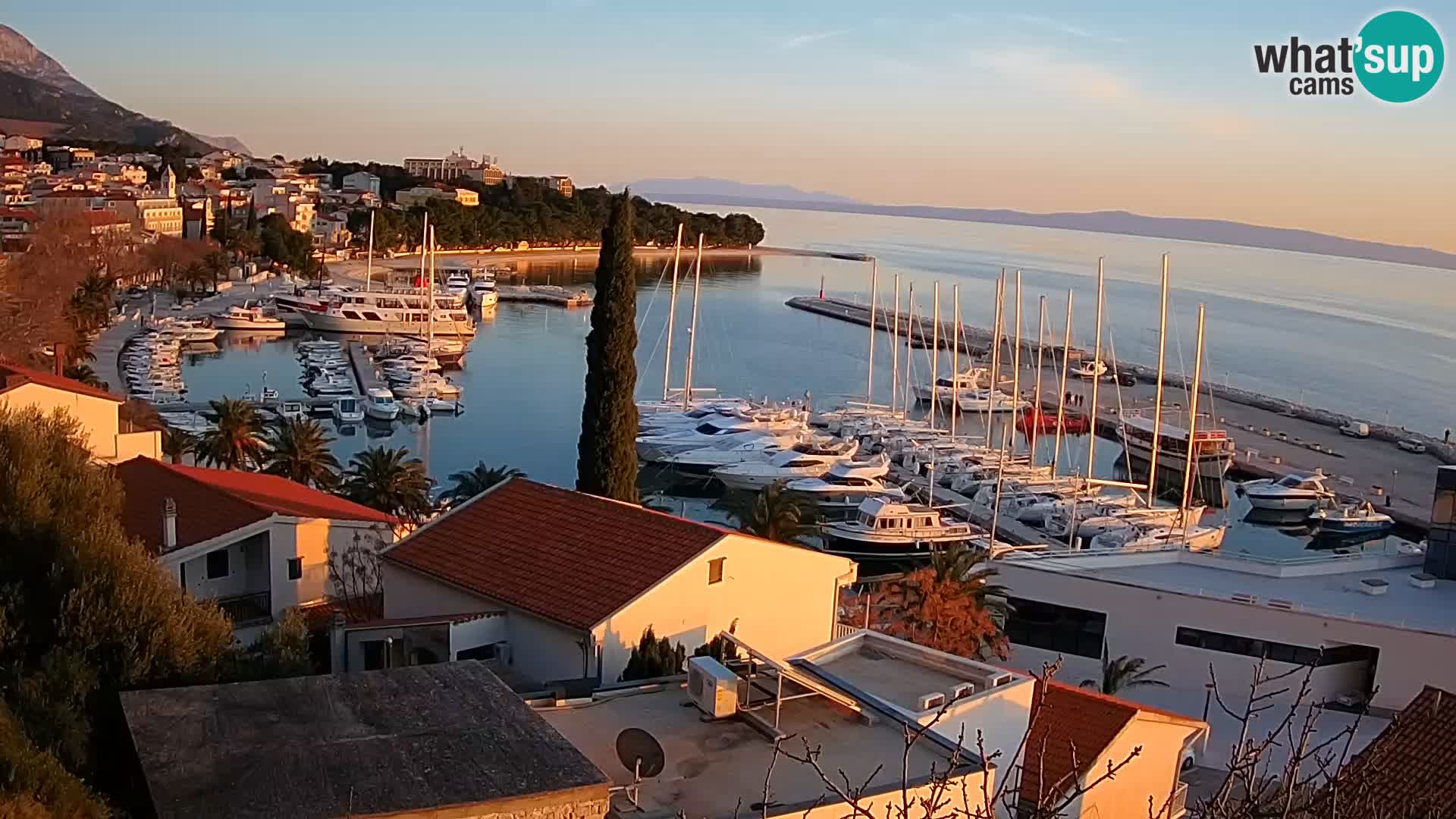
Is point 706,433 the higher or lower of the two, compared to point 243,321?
lower

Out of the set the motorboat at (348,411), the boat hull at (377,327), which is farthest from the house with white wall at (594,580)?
the boat hull at (377,327)

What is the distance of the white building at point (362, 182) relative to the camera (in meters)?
130

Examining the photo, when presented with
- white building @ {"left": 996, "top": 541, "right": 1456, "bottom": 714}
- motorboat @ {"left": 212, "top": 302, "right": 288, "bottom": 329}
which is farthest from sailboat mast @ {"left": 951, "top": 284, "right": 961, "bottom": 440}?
motorboat @ {"left": 212, "top": 302, "right": 288, "bottom": 329}

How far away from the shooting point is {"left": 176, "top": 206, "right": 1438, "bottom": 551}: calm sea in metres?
40.7

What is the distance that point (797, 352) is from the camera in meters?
64.9

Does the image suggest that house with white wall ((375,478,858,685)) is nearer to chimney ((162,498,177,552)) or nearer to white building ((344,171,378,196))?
chimney ((162,498,177,552))

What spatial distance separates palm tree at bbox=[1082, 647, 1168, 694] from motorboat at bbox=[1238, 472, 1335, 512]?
20.0 meters

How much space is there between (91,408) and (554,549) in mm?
9736

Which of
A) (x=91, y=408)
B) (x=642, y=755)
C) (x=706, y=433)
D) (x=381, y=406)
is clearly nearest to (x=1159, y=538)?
(x=706, y=433)

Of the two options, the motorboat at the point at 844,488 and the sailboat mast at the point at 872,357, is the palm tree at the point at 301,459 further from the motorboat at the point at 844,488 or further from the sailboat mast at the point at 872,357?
the sailboat mast at the point at 872,357

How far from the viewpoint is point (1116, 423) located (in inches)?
1770

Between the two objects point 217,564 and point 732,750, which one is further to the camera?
point 217,564

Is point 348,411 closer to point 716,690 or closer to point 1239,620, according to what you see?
point 1239,620

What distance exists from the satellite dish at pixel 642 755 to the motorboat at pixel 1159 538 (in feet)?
65.4
